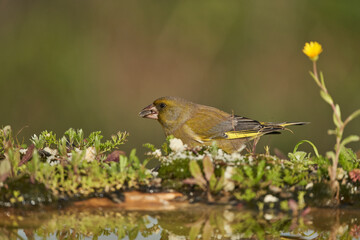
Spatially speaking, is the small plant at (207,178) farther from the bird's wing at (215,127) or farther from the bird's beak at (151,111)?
the bird's beak at (151,111)

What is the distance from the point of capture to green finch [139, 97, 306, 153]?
5.50 metres

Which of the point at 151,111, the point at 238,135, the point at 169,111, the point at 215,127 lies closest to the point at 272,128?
the point at 238,135

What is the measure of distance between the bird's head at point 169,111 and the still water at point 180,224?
2.23 m

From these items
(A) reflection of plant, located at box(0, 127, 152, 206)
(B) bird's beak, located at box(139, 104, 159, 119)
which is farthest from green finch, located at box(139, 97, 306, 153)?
(A) reflection of plant, located at box(0, 127, 152, 206)

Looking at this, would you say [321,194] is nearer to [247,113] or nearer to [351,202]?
[351,202]

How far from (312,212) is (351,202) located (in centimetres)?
33

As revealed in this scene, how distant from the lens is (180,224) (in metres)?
3.18

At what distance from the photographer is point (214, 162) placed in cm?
365

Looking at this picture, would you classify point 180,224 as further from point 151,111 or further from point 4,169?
point 151,111


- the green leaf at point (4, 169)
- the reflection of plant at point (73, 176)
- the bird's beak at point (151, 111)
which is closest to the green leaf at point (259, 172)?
the reflection of plant at point (73, 176)

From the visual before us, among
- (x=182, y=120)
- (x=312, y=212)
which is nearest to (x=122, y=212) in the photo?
(x=312, y=212)

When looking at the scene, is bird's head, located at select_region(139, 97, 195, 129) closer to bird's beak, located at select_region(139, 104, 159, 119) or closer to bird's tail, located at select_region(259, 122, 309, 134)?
bird's beak, located at select_region(139, 104, 159, 119)

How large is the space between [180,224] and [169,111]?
2442mm

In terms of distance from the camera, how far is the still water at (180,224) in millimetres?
3057
